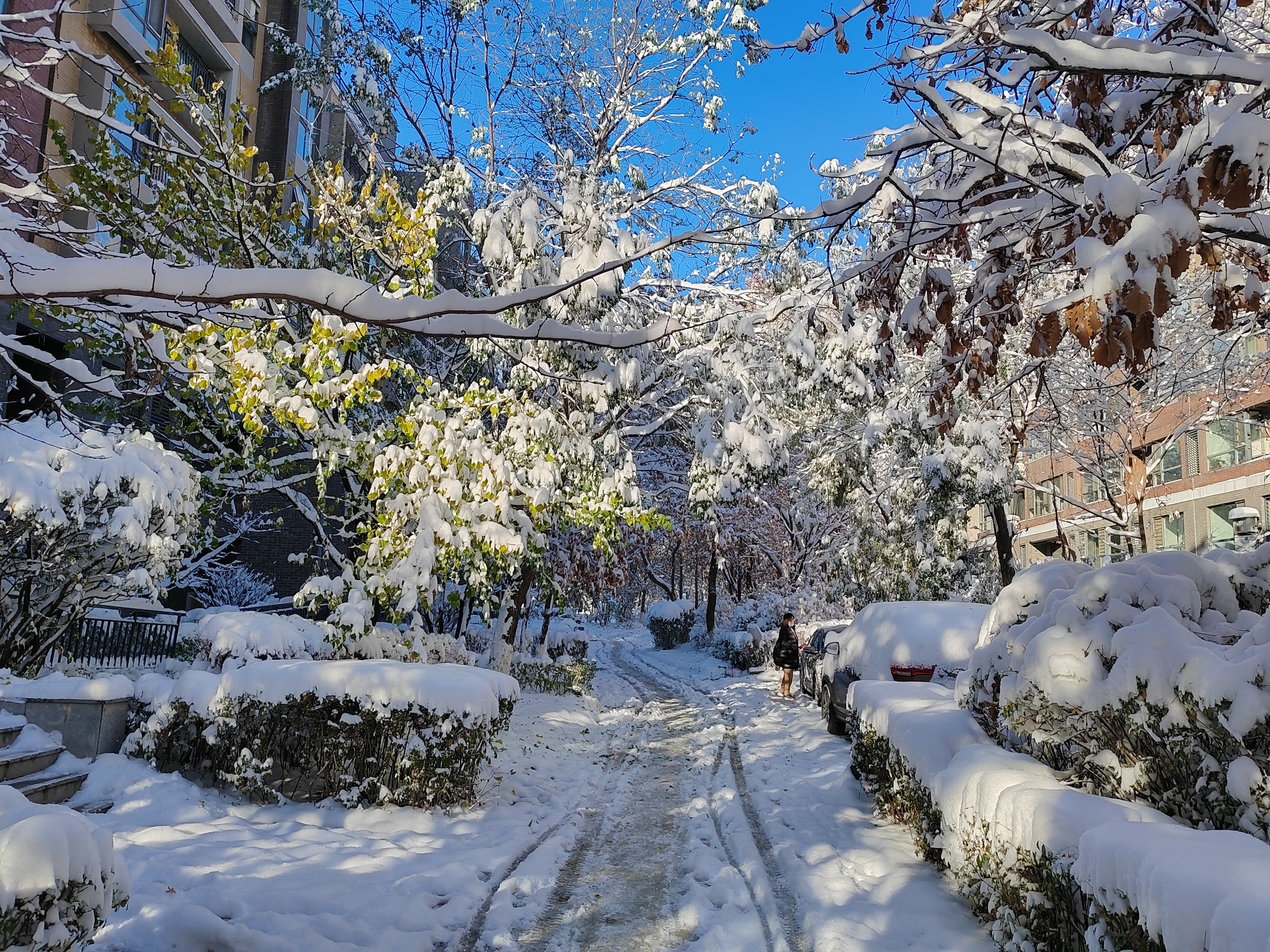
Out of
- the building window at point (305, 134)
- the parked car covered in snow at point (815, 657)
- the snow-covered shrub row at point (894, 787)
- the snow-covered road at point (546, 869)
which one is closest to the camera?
the snow-covered road at point (546, 869)

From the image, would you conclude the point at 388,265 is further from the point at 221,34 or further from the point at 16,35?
the point at 221,34

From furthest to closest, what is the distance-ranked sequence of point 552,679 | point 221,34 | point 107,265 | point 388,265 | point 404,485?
point 221,34 < point 552,679 < point 388,265 < point 404,485 < point 107,265

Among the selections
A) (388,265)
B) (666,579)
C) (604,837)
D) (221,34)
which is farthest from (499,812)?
(666,579)

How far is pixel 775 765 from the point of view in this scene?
9586mm

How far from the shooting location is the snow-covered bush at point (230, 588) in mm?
20875

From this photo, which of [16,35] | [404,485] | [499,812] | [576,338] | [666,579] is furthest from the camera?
[666,579]

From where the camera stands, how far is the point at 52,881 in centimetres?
277

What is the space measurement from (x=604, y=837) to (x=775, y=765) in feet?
11.3

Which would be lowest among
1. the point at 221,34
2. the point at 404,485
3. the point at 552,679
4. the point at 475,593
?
the point at 552,679

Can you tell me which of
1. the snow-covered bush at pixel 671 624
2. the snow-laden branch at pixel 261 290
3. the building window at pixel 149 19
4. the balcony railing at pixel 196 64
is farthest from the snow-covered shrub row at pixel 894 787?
the snow-covered bush at pixel 671 624

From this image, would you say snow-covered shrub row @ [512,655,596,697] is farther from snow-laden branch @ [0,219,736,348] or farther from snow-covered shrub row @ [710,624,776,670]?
snow-laden branch @ [0,219,736,348]

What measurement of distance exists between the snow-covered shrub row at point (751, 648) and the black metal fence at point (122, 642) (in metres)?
13.8

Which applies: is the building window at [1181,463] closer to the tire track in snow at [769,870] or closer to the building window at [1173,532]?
the building window at [1173,532]

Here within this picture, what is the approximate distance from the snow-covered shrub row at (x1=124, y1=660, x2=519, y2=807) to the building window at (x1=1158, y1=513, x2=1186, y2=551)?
3459 cm
